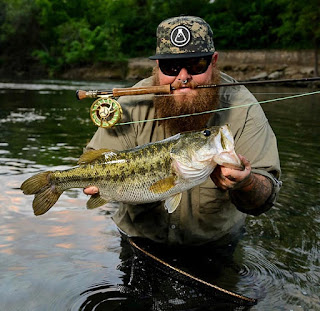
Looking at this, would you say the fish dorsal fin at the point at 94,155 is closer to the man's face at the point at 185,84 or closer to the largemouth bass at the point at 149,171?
the largemouth bass at the point at 149,171

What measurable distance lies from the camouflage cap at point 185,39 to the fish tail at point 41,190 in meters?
1.29

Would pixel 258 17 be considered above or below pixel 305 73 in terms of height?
above

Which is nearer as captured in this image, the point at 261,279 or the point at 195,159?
the point at 195,159

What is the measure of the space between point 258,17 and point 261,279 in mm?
40422

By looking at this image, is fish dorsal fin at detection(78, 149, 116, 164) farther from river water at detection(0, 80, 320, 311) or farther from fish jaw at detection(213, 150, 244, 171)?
river water at detection(0, 80, 320, 311)

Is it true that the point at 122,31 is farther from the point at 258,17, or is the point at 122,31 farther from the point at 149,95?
the point at 149,95

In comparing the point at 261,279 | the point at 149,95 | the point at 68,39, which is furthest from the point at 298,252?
the point at 68,39

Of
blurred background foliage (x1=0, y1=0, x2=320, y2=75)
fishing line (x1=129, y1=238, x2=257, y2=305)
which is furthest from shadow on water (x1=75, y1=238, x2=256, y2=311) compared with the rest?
blurred background foliage (x1=0, y1=0, x2=320, y2=75)

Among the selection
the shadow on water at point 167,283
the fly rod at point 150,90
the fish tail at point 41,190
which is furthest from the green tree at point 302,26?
the fish tail at point 41,190

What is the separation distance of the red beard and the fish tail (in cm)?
108

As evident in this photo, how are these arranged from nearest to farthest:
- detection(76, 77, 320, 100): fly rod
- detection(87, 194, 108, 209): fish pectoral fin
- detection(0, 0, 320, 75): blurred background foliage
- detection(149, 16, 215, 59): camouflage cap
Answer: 1. detection(87, 194, 108, 209): fish pectoral fin
2. detection(76, 77, 320, 100): fly rod
3. detection(149, 16, 215, 59): camouflage cap
4. detection(0, 0, 320, 75): blurred background foliage

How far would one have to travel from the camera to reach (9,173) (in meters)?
7.89

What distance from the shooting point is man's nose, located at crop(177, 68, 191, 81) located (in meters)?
3.97

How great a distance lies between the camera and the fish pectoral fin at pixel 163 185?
3.16m
